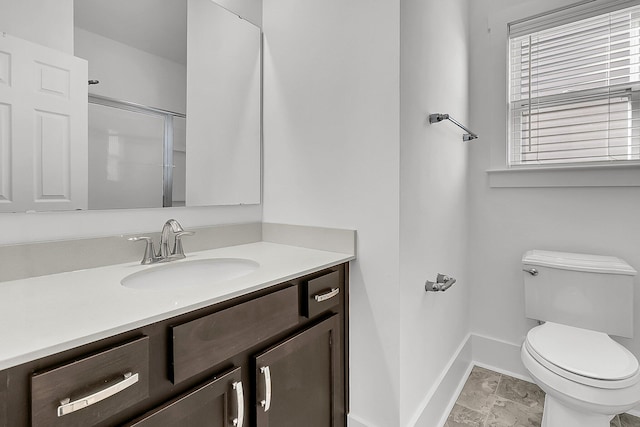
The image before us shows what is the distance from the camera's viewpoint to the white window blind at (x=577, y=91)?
5.52 feet

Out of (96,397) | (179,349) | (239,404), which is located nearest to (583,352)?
(239,404)

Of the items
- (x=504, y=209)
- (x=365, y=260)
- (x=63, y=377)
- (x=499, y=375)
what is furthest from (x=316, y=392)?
(x=504, y=209)

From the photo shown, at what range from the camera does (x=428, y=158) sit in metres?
1.45

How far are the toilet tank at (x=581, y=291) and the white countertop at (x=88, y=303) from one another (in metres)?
1.23

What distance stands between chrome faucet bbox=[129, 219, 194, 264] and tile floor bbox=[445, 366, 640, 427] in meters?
1.49

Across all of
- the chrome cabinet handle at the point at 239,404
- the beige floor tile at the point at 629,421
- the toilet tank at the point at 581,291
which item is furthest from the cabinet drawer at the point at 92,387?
the beige floor tile at the point at 629,421

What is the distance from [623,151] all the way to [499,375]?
143 centimetres

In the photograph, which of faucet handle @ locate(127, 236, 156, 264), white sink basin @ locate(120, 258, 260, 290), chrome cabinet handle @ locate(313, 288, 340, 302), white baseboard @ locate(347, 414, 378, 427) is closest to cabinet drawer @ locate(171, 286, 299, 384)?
chrome cabinet handle @ locate(313, 288, 340, 302)

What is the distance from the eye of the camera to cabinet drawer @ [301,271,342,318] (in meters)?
1.09

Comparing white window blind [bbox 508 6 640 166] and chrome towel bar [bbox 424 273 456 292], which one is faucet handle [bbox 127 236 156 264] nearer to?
chrome towel bar [bbox 424 273 456 292]

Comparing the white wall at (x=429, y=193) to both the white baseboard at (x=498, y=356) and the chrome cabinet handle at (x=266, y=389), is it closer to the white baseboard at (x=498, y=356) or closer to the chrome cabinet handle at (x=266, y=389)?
the white baseboard at (x=498, y=356)

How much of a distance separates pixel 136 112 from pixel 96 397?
1.03 meters

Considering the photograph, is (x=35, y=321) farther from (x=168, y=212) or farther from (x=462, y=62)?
(x=462, y=62)

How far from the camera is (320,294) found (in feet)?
3.77
